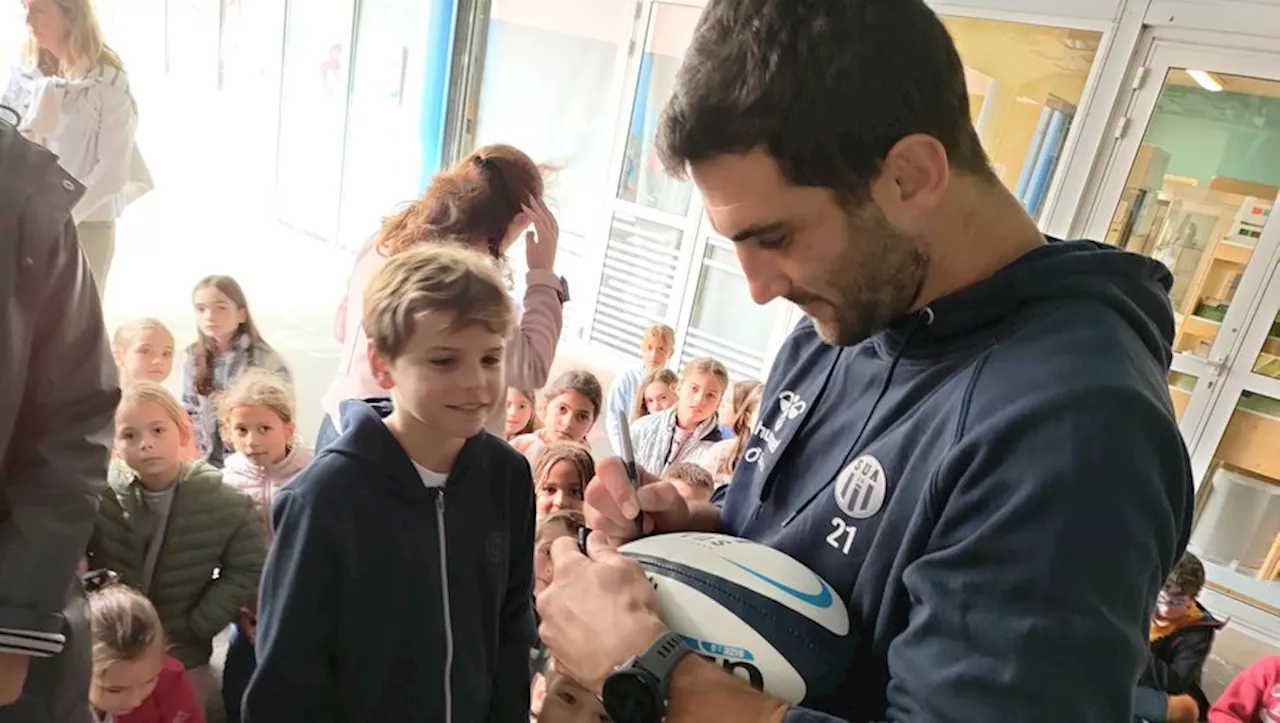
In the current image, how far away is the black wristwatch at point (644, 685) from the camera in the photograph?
0.90 m

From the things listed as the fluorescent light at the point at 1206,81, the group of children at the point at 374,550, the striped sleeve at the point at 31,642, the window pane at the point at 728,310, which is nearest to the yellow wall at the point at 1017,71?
the fluorescent light at the point at 1206,81

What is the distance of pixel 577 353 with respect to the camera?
6.39m

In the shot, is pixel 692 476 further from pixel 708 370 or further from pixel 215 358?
pixel 215 358

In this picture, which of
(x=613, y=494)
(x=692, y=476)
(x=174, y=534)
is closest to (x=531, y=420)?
(x=692, y=476)

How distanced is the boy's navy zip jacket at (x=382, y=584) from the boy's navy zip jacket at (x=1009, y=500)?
61cm

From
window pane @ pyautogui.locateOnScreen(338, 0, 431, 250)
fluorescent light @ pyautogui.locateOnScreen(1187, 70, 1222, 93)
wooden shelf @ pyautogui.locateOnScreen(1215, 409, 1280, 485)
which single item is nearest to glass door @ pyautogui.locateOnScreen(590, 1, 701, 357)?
window pane @ pyautogui.locateOnScreen(338, 0, 431, 250)

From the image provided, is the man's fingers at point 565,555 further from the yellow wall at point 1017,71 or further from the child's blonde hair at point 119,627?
the yellow wall at point 1017,71

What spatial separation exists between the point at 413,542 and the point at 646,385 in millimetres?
2883

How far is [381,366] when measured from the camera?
1510 mm

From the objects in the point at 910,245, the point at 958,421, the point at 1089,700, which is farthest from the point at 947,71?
the point at 1089,700

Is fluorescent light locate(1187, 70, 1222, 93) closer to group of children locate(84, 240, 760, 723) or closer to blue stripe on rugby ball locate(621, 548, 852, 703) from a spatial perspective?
group of children locate(84, 240, 760, 723)

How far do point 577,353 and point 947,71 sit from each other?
5.52 metres

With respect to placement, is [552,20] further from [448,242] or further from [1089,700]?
[1089,700]

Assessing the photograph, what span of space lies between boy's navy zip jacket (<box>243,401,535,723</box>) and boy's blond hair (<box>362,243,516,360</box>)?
15cm
